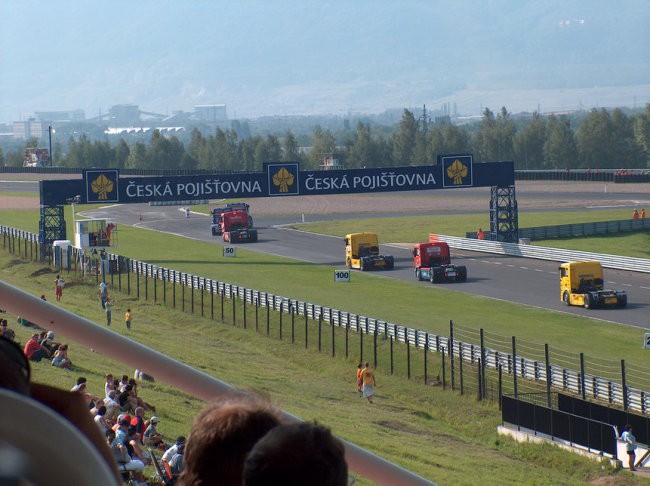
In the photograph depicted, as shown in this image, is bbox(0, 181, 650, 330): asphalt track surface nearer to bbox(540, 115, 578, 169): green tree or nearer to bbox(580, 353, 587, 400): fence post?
bbox(580, 353, 587, 400): fence post

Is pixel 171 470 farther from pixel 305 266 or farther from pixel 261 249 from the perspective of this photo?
pixel 261 249

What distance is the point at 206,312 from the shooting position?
39719 mm

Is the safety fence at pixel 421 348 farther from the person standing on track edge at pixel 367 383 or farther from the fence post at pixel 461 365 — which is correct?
the person standing on track edge at pixel 367 383

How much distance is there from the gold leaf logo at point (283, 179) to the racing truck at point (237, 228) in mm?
10210

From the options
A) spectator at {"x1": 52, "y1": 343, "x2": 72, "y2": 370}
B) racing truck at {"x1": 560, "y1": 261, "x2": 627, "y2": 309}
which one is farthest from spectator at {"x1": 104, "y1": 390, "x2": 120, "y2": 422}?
racing truck at {"x1": 560, "y1": 261, "x2": 627, "y2": 309}

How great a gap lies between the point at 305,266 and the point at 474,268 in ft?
27.9

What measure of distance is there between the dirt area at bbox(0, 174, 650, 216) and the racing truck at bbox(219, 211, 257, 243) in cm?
2497

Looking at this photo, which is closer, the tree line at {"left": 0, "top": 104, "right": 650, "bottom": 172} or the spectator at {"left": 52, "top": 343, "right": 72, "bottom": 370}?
the spectator at {"left": 52, "top": 343, "right": 72, "bottom": 370}

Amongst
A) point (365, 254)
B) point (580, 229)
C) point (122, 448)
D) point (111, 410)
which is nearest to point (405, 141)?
point (580, 229)

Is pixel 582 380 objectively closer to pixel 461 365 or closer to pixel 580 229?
pixel 461 365

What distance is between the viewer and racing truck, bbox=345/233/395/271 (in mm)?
54750

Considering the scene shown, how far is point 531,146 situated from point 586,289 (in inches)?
4820

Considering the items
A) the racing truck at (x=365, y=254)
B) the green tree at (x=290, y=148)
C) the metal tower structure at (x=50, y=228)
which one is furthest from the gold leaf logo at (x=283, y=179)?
the green tree at (x=290, y=148)

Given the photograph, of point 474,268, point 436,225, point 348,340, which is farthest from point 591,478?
point 436,225
